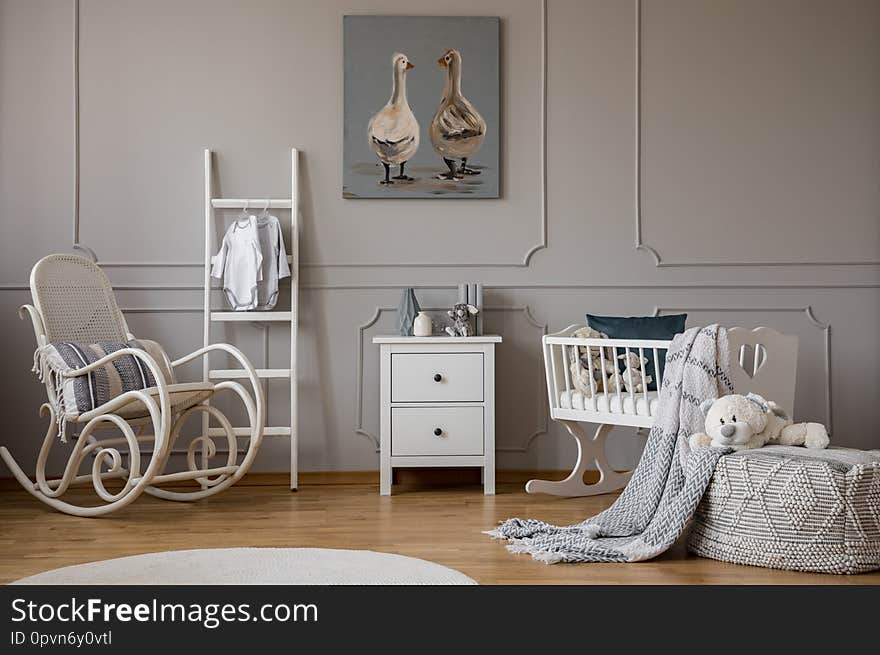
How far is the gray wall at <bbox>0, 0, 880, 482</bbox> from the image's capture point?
3781 mm

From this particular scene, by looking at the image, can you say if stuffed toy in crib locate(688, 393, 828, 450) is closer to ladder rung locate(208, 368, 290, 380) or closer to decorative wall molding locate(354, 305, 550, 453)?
decorative wall molding locate(354, 305, 550, 453)

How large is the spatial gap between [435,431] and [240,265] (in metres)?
1.08

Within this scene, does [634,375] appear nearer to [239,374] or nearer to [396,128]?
[396,128]

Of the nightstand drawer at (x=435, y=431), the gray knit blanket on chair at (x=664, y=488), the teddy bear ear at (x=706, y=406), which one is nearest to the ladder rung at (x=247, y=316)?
the nightstand drawer at (x=435, y=431)

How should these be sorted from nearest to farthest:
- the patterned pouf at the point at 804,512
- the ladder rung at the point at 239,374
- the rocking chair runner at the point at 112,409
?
the patterned pouf at the point at 804,512
the rocking chair runner at the point at 112,409
the ladder rung at the point at 239,374

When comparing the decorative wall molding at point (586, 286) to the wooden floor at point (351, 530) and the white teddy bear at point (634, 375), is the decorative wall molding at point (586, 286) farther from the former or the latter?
the wooden floor at point (351, 530)

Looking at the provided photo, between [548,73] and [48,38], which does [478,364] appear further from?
[48,38]

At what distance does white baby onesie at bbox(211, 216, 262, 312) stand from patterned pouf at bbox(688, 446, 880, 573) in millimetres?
2085

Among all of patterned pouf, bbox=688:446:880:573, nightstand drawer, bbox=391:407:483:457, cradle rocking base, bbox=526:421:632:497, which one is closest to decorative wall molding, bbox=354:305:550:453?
cradle rocking base, bbox=526:421:632:497

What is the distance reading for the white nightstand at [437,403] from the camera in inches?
138

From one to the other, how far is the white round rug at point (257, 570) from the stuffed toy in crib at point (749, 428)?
865mm

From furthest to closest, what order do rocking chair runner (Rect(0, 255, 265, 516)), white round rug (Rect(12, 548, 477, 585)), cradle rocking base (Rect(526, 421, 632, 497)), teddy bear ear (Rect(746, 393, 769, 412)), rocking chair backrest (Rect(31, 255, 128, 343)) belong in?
1. cradle rocking base (Rect(526, 421, 632, 497))
2. rocking chair backrest (Rect(31, 255, 128, 343))
3. rocking chair runner (Rect(0, 255, 265, 516))
4. teddy bear ear (Rect(746, 393, 769, 412))
5. white round rug (Rect(12, 548, 477, 585))

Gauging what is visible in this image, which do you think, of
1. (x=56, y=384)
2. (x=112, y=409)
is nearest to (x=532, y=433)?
(x=112, y=409)
